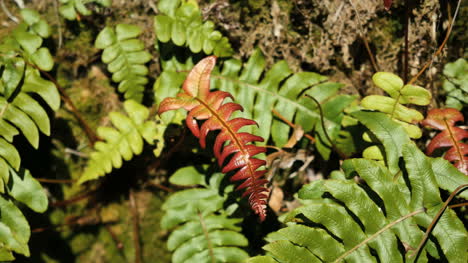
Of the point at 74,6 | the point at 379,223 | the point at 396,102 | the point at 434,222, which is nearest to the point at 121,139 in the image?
the point at 74,6

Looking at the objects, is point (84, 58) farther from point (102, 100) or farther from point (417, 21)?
point (417, 21)

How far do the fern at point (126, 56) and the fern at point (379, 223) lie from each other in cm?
163

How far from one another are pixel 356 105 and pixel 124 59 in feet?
6.04

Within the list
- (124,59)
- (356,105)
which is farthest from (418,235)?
(124,59)

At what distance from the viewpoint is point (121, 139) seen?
2.70 metres

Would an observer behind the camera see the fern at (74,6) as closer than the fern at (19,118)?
No

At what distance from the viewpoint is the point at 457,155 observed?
228cm

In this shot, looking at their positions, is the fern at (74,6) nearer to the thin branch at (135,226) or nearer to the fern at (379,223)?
the thin branch at (135,226)

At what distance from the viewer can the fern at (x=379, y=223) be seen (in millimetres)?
2012

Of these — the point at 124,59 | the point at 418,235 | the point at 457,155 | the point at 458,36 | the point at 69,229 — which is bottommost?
the point at 69,229

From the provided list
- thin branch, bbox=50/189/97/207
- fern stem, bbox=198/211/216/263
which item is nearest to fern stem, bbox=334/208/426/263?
fern stem, bbox=198/211/216/263

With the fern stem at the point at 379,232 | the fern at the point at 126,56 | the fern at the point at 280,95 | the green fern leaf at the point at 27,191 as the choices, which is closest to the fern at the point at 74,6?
the fern at the point at 126,56

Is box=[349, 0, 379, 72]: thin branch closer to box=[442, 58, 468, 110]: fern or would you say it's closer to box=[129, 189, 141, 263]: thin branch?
box=[442, 58, 468, 110]: fern

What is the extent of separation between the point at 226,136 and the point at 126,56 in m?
1.23
